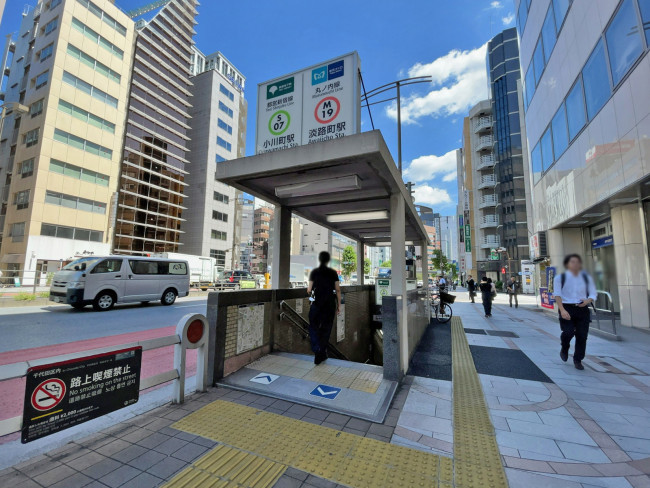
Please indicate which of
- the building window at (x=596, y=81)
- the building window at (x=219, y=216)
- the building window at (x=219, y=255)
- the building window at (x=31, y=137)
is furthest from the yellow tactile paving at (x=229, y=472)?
the building window at (x=219, y=216)

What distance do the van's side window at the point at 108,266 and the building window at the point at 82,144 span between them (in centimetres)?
2541

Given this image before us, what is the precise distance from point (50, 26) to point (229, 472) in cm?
4569

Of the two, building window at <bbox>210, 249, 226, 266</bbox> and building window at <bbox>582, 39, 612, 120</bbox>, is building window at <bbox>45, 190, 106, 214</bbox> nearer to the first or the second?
A: building window at <bbox>210, 249, 226, 266</bbox>

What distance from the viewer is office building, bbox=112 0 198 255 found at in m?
35.5

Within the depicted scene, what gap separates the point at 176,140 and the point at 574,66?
44.4m

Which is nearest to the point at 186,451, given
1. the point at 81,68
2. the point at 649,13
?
the point at 649,13

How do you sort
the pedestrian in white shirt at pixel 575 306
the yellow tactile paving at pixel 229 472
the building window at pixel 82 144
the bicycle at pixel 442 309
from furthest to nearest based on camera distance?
the building window at pixel 82 144 < the bicycle at pixel 442 309 < the pedestrian in white shirt at pixel 575 306 < the yellow tactile paving at pixel 229 472

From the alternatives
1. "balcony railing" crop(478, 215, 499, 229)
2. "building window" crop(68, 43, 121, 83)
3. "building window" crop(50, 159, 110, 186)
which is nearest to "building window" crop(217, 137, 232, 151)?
"building window" crop(68, 43, 121, 83)

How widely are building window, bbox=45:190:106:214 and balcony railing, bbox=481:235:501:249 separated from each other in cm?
4925

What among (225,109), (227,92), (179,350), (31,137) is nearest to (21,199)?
(31,137)

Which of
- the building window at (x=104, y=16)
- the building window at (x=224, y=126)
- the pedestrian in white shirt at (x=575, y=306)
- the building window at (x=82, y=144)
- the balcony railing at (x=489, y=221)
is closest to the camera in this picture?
the pedestrian in white shirt at (x=575, y=306)

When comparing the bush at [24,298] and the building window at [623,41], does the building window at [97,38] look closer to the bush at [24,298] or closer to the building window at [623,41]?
the bush at [24,298]

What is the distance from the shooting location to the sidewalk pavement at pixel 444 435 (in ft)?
6.93

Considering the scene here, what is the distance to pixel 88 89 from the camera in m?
30.2
